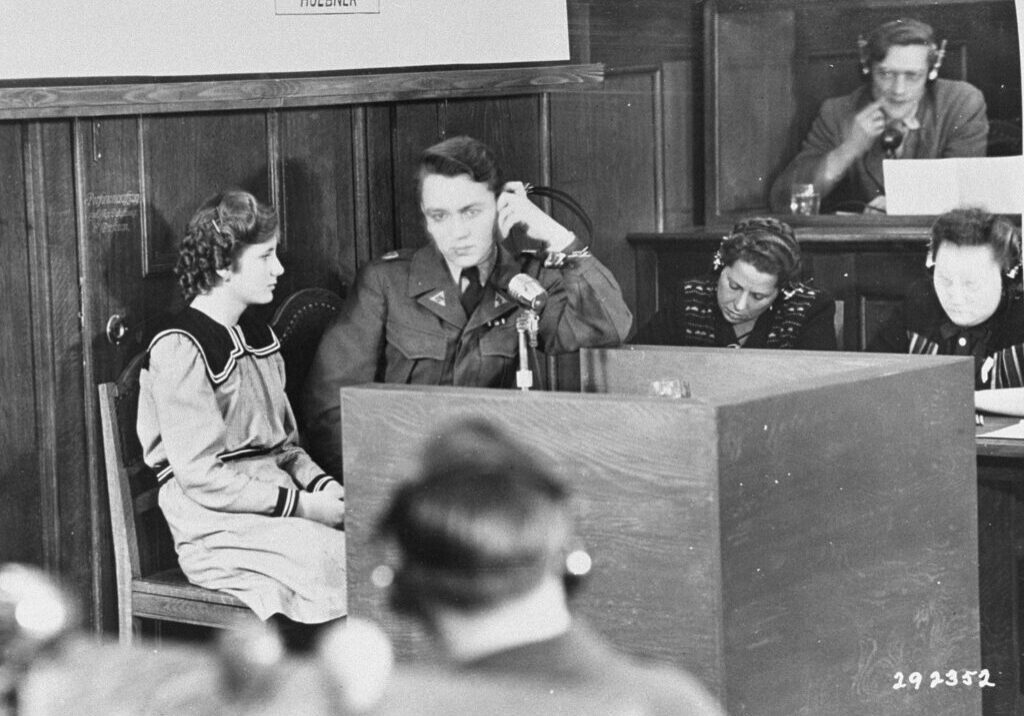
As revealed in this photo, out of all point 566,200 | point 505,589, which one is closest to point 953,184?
point 566,200

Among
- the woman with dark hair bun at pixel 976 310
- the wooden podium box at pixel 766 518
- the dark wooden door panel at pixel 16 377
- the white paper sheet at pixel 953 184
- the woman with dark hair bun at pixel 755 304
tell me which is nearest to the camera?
the wooden podium box at pixel 766 518

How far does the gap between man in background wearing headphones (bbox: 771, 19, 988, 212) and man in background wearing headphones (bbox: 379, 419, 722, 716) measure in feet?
7.47

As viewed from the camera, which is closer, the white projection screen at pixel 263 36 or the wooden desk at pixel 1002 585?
the white projection screen at pixel 263 36

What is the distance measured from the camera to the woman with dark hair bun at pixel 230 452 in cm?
184

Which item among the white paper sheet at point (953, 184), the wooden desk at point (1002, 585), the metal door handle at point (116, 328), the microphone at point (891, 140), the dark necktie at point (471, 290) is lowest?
the wooden desk at point (1002, 585)

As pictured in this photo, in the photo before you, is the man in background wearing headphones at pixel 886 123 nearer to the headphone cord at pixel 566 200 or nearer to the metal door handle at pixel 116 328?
the headphone cord at pixel 566 200

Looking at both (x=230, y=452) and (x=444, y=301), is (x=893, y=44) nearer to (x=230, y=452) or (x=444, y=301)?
(x=444, y=301)

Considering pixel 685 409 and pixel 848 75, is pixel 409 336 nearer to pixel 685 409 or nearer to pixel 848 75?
pixel 685 409

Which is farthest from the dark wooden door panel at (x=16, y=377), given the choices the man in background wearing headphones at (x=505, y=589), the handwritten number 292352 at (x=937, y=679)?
the handwritten number 292352 at (x=937, y=679)

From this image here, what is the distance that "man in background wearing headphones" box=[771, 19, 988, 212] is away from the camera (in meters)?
3.11

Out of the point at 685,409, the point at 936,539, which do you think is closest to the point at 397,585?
the point at 685,409

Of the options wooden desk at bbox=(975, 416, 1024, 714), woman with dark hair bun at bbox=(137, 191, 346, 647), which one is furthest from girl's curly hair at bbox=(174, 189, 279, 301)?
wooden desk at bbox=(975, 416, 1024, 714)

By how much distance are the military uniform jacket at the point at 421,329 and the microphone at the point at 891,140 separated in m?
1.24

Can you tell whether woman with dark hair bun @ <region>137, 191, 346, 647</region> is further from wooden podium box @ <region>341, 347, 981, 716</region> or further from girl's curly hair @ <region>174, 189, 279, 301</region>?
wooden podium box @ <region>341, 347, 981, 716</region>
